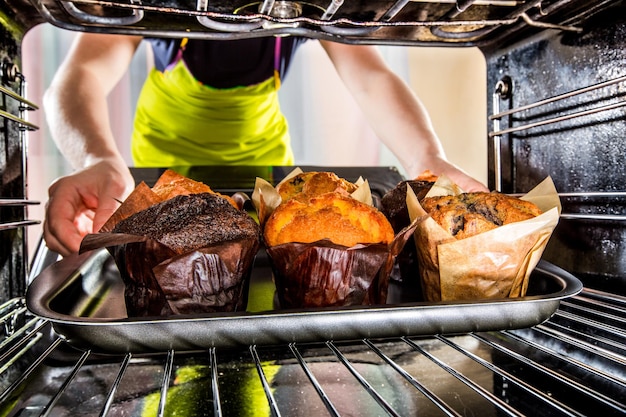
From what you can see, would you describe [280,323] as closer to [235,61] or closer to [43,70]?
[235,61]

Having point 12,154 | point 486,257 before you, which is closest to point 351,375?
point 486,257

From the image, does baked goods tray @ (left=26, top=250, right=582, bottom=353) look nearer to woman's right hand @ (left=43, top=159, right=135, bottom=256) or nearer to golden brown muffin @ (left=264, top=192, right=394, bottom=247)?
golden brown muffin @ (left=264, top=192, right=394, bottom=247)

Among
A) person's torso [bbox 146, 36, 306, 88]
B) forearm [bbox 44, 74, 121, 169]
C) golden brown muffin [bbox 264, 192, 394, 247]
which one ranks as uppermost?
person's torso [bbox 146, 36, 306, 88]

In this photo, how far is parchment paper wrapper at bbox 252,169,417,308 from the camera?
79cm

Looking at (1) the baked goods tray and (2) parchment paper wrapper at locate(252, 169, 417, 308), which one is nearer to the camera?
(1) the baked goods tray

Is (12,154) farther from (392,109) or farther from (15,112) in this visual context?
(392,109)

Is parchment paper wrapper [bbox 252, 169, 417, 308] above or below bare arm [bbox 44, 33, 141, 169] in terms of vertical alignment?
below

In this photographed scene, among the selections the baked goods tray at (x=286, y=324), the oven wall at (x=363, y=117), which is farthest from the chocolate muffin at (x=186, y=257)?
the oven wall at (x=363, y=117)

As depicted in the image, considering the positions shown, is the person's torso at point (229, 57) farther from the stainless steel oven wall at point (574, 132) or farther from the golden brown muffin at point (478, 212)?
the golden brown muffin at point (478, 212)

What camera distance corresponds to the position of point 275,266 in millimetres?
856

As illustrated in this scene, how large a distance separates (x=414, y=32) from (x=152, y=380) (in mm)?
831

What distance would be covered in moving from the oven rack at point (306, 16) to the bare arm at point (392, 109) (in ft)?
1.84

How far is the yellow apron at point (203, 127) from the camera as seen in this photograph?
2.31 metres

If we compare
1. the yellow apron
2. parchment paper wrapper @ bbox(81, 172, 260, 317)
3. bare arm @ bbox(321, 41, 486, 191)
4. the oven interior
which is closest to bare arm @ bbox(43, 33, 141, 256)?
the oven interior
